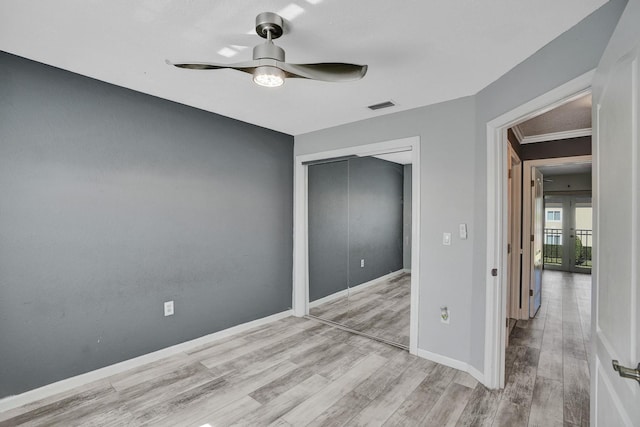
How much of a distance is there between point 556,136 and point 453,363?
314 centimetres

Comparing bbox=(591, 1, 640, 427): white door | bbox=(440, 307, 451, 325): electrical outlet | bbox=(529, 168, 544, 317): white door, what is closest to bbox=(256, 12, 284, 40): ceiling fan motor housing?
bbox=(591, 1, 640, 427): white door

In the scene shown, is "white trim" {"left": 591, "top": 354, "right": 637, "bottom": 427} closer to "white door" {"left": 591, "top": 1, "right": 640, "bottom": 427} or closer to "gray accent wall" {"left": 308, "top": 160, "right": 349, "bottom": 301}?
"white door" {"left": 591, "top": 1, "right": 640, "bottom": 427}

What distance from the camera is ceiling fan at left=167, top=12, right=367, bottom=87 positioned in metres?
1.54

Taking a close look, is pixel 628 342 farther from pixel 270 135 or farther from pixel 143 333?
pixel 270 135

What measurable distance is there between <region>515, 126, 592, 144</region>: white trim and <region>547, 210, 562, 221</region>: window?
5524 mm

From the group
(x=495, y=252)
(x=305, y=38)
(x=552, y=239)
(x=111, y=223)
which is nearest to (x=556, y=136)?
(x=495, y=252)

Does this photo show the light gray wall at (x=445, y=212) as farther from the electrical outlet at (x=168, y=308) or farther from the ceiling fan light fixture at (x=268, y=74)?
the electrical outlet at (x=168, y=308)

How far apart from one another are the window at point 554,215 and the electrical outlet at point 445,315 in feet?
24.6

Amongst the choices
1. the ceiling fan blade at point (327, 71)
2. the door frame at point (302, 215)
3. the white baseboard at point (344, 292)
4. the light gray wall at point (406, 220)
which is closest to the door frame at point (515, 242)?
the light gray wall at point (406, 220)

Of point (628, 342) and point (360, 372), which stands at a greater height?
point (628, 342)

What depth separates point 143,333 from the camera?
2.71 m

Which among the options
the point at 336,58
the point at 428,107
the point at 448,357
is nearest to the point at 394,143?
the point at 428,107

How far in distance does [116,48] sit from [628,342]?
294 cm

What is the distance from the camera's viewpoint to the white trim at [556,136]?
142 inches
